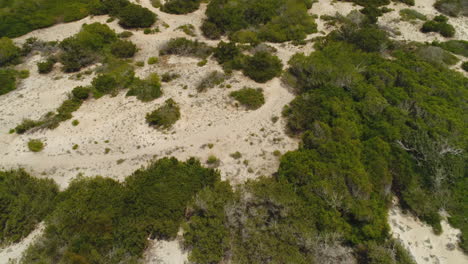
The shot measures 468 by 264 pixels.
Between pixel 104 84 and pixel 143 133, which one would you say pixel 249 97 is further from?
pixel 104 84

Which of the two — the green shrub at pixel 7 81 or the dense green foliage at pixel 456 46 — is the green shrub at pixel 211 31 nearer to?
the green shrub at pixel 7 81

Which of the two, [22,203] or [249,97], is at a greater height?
[249,97]

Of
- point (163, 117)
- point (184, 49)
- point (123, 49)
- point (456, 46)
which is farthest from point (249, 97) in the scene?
point (456, 46)

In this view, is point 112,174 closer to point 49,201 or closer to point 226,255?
point 49,201

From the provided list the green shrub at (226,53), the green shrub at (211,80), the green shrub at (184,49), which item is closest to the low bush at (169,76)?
the green shrub at (211,80)

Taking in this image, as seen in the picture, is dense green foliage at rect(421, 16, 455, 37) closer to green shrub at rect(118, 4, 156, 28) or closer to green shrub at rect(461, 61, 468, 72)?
green shrub at rect(461, 61, 468, 72)

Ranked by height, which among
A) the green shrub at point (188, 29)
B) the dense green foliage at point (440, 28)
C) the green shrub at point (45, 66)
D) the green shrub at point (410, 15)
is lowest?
the green shrub at point (45, 66)
